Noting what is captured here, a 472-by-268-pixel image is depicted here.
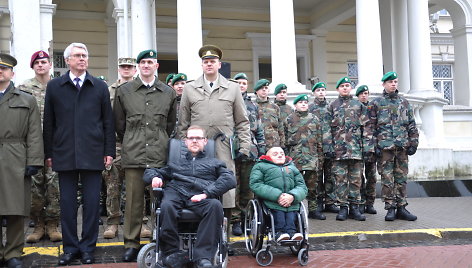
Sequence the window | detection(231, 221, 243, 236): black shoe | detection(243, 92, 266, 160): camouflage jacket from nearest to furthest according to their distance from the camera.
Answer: detection(231, 221, 243, 236): black shoe, detection(243, 92, 266, 160): camouflage jacket, the window

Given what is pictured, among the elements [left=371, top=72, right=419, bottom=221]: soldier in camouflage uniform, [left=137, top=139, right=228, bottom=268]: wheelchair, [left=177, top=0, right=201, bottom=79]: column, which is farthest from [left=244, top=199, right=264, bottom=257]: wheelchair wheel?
[left=177, top=0, right=201, bottom=79]: column

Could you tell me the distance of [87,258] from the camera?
5.14m

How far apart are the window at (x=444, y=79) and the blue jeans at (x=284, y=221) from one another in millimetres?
17508

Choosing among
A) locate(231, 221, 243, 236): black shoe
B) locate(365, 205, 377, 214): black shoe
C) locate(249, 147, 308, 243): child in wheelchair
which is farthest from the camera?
locate(365, 205, 377, 214): black shoe

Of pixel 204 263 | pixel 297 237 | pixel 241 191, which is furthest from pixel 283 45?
pixel 204 263

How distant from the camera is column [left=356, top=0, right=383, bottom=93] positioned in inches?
448

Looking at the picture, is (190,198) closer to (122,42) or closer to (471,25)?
(122,42)

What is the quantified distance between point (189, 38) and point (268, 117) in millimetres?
4603

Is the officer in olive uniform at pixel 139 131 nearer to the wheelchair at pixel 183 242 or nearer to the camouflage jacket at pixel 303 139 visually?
the wheelchair at pixel 183 242

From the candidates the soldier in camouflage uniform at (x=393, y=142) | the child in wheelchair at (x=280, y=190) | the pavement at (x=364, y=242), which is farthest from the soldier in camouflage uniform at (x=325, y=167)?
the child in wheelchair at (x=280, y=190)

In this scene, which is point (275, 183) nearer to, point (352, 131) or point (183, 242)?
point (183, 242)

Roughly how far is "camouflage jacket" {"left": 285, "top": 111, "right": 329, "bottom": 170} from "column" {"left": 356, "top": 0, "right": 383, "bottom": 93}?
4.12m

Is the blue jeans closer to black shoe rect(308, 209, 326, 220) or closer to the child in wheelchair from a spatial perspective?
the child in wheelchair

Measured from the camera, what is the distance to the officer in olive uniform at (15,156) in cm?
500
